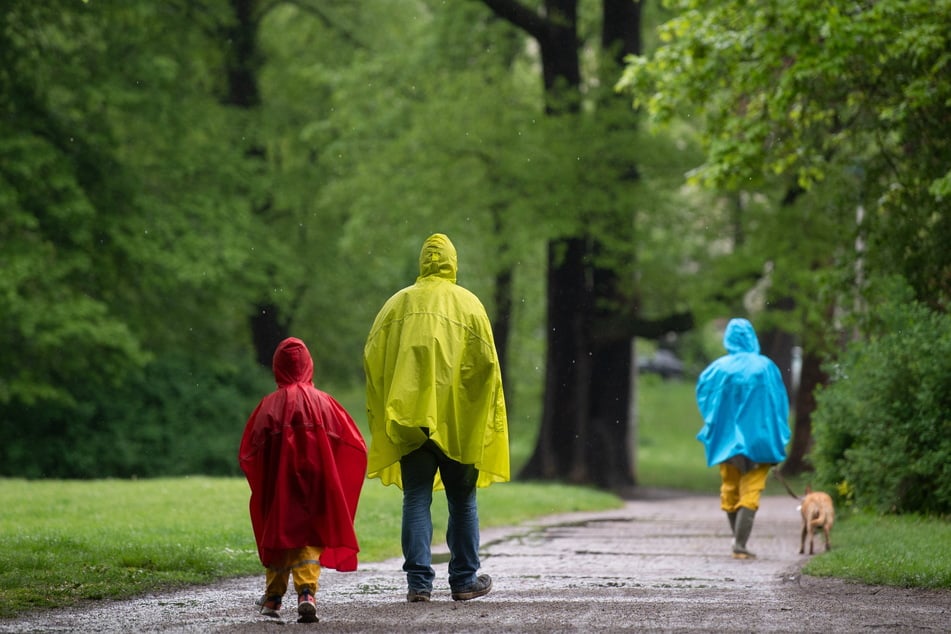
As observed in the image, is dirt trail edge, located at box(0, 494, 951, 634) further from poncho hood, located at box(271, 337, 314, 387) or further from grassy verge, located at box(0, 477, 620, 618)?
poncho hood, located at box(271, 337, 314, 387)

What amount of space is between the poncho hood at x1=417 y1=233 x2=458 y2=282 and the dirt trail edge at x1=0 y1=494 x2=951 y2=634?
6.06ft

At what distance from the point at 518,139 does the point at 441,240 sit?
670 inches

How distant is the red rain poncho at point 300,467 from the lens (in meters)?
7.75

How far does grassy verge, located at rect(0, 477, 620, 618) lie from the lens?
29.3 feet

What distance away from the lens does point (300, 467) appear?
7.82 metres

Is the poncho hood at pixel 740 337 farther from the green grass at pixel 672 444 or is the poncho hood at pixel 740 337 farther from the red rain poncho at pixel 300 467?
the green grass at pixel 672 444

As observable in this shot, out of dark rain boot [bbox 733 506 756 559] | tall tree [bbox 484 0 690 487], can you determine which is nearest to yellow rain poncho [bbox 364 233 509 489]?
dark rain boot [bbox 733 506 756 559]

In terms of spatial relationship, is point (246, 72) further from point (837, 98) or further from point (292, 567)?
point (292, 567)

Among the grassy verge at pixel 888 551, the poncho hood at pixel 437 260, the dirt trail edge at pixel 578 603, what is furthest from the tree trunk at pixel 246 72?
the poncho hood at pixel 437 260

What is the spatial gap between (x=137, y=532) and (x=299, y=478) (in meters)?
4.56

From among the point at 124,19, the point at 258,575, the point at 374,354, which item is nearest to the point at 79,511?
the point at 258,575

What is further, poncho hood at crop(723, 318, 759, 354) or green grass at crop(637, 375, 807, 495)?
green grass at crop(637, 375, 807, 495)

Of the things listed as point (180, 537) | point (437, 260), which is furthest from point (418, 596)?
point (180, 537)

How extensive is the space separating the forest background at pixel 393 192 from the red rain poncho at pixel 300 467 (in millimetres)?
10296
